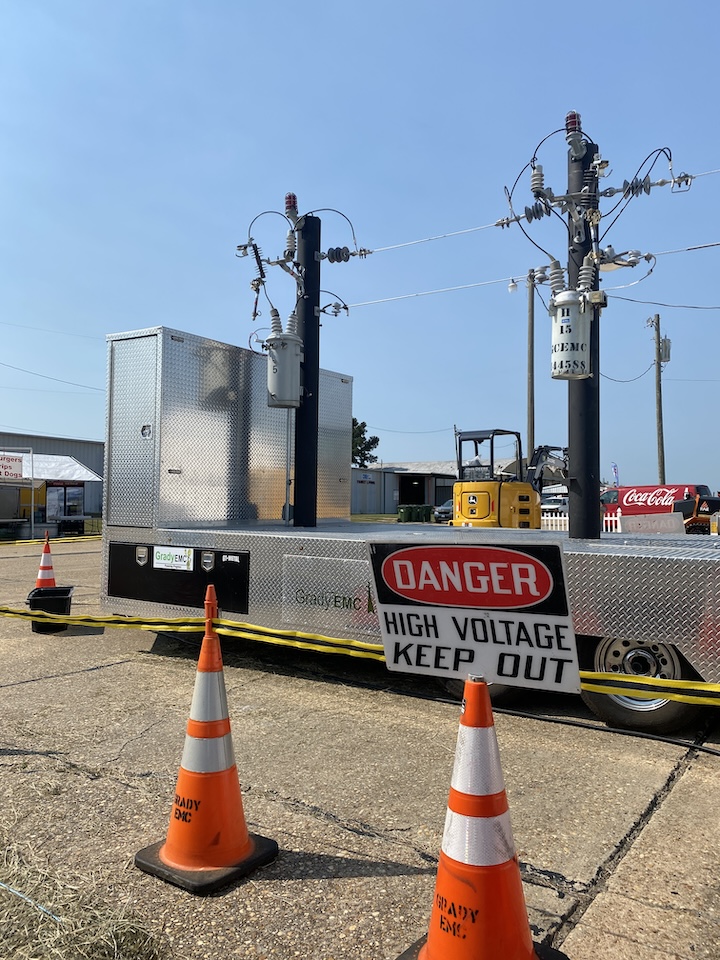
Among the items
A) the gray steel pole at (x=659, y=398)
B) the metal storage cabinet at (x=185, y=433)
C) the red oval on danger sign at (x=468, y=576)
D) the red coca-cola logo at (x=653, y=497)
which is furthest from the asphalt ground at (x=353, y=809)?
the gray steel pole at (x=659, y=398)

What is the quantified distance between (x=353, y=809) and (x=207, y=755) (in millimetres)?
895

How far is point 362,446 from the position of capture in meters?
73.9

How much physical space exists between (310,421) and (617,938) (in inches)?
237

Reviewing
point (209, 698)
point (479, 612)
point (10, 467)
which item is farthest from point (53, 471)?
point (479, 612)

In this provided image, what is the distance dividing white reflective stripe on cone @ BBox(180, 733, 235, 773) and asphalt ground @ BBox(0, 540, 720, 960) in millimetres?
424

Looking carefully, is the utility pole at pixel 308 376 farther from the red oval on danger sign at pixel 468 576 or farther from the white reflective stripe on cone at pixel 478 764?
the white reflective stripe on cone at pixel 478 764

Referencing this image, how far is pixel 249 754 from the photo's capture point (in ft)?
13.8

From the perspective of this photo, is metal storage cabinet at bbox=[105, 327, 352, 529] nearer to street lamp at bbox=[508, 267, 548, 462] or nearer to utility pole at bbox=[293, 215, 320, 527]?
utility pole at bbox=[293, 215, 320, 527]

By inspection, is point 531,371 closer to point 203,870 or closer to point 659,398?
point 659,398

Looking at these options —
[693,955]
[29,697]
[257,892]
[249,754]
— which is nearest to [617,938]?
[693,955]

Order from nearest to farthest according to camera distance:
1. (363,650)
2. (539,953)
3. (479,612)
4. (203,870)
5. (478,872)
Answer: (478,872)
(539,953)
(203,870)
(479,612)
(363,650)

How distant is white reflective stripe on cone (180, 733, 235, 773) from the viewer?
2947 millimetres

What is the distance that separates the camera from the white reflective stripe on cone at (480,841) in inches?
85.8

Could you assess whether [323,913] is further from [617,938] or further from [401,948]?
[617,938]
